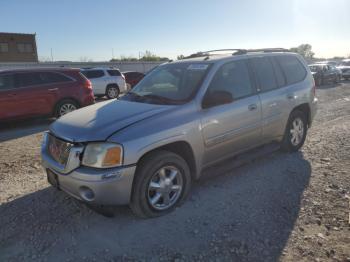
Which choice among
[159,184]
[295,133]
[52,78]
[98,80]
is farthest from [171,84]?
[98,80]

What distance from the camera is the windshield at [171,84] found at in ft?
13.9

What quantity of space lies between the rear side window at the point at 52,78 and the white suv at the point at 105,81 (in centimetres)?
738

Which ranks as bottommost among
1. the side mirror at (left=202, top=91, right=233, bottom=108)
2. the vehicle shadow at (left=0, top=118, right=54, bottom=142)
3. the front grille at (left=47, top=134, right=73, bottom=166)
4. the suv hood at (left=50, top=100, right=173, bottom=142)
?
the vehicle shadow at (left=0, top=118, right=54, bottom=142)

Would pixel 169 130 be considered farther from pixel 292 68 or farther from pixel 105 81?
pixel 105 81

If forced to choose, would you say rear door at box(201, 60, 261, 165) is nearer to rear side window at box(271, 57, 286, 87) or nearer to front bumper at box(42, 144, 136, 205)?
rear side window at box(271, 57, 286, 87)

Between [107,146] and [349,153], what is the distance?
4576 mm

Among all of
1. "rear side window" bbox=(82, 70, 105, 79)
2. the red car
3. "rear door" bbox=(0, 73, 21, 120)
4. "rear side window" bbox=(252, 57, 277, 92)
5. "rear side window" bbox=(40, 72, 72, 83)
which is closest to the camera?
"rear side window" bbox=(252, 57, 277, 92)

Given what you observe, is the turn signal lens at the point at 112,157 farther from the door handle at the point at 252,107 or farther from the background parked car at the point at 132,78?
the background parked car at the point at 132,78

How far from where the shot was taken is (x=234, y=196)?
4289 millimetres

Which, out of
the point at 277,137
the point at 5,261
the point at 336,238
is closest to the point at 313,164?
the point at 277,137

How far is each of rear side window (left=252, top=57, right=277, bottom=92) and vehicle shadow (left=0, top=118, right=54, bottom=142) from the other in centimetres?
607

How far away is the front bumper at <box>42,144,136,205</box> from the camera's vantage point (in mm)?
3299

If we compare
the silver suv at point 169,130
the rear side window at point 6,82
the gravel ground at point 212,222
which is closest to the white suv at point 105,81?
the rear side window at point 6,82

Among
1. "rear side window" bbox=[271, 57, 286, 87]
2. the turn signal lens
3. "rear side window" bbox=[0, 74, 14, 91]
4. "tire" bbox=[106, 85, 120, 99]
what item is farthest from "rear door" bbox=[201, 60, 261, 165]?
"tire" bbox=[106, 85, 120, 99]
